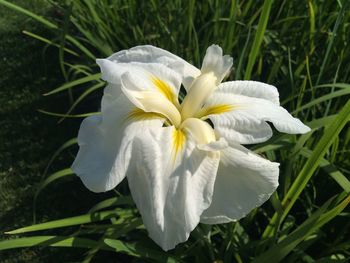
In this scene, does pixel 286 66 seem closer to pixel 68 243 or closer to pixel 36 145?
pixel 68 243

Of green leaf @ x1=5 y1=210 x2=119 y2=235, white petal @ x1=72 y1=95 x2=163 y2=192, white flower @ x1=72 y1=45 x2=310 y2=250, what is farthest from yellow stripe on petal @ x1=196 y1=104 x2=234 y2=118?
Result: green leaf @ x1=5 y1=210 x2=119 y2=235

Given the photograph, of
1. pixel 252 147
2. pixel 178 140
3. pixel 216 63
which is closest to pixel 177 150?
pixel 178 140

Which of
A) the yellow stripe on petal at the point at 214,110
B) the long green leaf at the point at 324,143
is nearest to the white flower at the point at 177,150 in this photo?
the yellow stripe on petal at the point at 214,110

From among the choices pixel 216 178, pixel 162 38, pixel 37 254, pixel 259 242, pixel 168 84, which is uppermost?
pixel 168 84

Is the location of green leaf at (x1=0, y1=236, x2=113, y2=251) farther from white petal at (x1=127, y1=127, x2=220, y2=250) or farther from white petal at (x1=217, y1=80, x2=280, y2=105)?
white petal at (x1=217, y1=80, x2=280, y2=105)

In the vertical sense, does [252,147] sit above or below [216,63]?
below

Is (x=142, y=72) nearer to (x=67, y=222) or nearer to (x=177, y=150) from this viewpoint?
(x=177, y=150)

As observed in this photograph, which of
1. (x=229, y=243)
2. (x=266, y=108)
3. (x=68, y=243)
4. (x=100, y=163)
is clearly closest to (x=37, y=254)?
(x=68, y=243)

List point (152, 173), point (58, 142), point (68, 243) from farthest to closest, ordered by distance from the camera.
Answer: point (58, 142)
point (68, 243)
point (152, 173)
